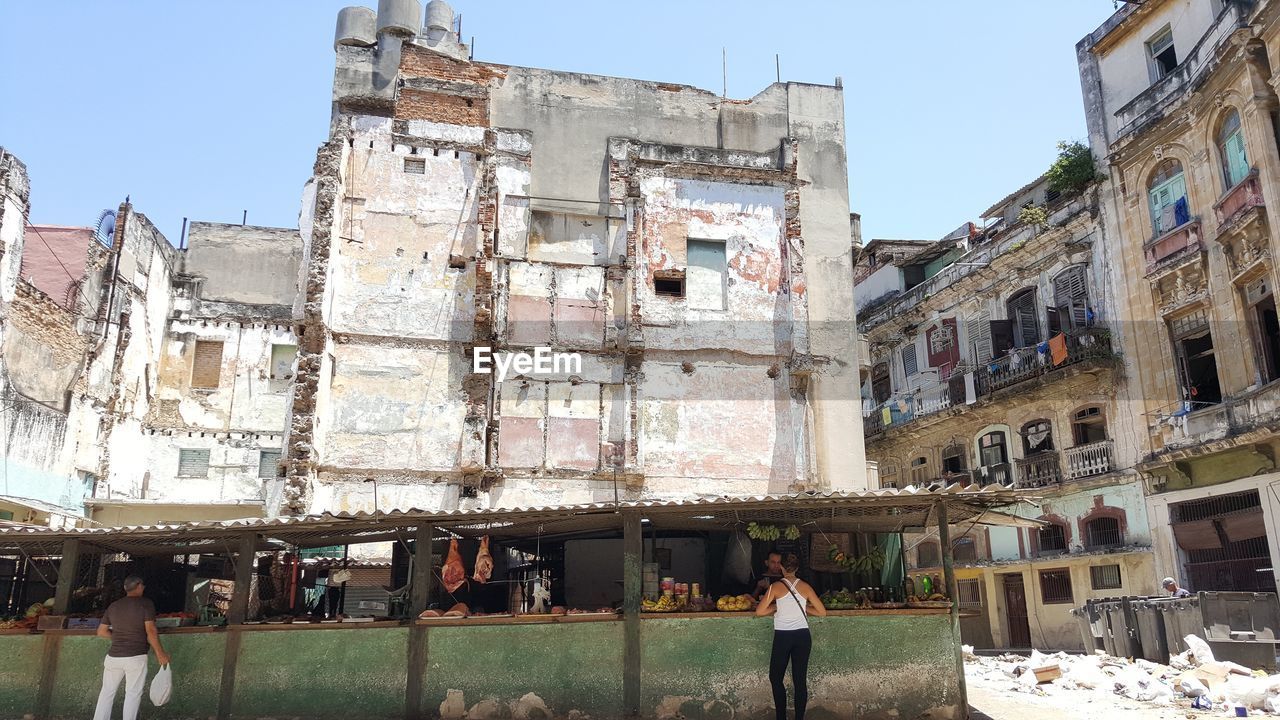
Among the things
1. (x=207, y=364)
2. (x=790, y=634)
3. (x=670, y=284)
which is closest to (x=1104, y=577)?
(x=670, y=284)

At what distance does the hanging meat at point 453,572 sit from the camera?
1270 cm

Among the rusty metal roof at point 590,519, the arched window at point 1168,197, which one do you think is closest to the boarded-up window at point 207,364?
the rusty metal roof at point 590,519

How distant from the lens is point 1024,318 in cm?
2884

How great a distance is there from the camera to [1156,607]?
1614 centimetres

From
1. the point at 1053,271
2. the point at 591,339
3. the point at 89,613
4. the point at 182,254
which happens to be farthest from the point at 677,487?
the point at 182,254

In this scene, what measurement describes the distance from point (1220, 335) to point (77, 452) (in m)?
28.0

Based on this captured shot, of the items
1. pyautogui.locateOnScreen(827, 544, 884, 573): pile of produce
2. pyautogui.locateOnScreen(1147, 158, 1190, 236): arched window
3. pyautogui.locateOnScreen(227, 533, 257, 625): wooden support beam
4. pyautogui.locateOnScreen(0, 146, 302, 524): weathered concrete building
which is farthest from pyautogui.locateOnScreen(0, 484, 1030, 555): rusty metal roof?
pyautogui.locateOnScreen(1147, 158, 1190, 236): arched window

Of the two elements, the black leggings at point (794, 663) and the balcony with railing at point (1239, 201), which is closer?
the black leggings at point (794, 663)

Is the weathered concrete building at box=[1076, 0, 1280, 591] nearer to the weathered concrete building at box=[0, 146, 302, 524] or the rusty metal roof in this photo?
the rusty metal roof

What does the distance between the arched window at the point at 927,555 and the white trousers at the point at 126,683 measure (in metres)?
27.0

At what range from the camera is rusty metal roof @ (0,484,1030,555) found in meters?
11.1

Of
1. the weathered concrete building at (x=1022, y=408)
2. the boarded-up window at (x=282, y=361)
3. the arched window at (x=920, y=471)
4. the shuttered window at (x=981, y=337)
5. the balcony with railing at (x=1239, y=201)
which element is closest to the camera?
the balcony with railing at (x=1239, y=201)

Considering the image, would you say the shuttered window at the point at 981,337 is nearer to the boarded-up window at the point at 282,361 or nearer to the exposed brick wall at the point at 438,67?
the exposed brick wall at the point at 438,67

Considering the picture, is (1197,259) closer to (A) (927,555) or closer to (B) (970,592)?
(B) (970,592)
